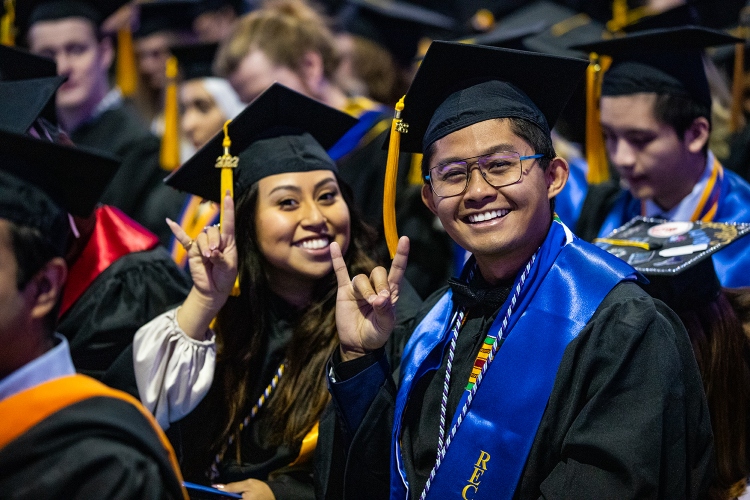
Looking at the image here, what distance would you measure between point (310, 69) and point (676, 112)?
7.33 ft

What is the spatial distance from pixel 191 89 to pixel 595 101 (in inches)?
109

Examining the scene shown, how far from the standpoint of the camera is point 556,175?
99.5 inches

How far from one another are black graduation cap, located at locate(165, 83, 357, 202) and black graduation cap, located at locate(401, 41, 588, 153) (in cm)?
63

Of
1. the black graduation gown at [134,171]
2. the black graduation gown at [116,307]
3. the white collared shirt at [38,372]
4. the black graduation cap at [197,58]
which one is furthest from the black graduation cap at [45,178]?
the black graduation cap at [197,58]

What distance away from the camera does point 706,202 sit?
3.49 m

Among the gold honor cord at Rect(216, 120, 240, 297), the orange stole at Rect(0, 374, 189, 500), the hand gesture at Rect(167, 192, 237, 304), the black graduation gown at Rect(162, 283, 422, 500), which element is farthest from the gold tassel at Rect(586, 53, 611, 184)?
the orange stole at Rect(0, 374, 189, 500)

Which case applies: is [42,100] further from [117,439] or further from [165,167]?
[165,167]

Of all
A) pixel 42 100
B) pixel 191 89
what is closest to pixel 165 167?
pixel 191 89

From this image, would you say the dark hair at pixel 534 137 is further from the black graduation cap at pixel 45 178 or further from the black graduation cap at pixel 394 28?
the black graduation cap at pixel 394 28

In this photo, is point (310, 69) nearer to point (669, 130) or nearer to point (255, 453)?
point (669, 130)

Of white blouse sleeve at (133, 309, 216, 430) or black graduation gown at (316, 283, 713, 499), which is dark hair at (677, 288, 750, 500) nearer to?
black graduation gown at (316, 283, 713, 499)

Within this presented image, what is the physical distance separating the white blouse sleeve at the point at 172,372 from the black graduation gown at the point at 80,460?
103cm

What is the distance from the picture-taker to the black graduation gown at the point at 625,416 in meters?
2.05

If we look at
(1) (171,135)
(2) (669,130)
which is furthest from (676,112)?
(1) (171,135)
